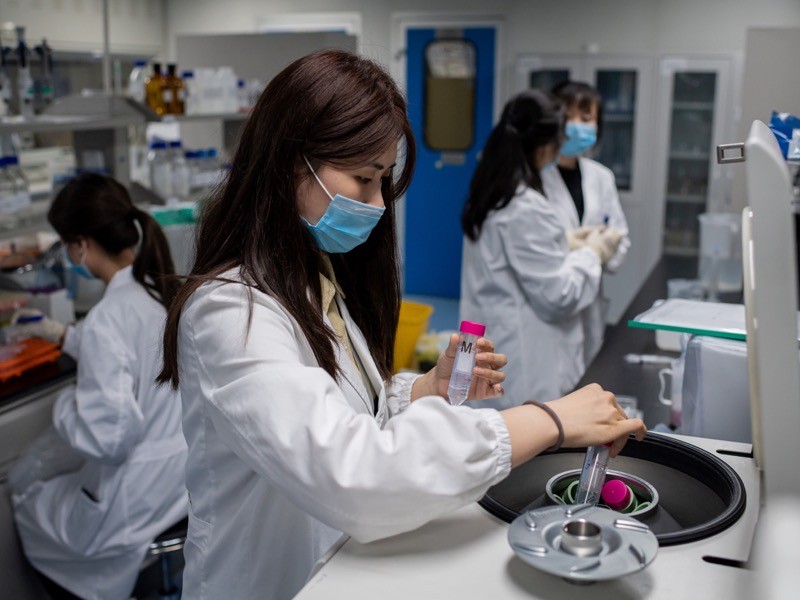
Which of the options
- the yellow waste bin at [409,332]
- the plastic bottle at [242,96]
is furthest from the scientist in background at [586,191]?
the plastic bottle at [242,96]

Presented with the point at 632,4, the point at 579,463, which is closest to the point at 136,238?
the point at 579,463

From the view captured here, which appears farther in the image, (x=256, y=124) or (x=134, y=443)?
(x=134, y=443)

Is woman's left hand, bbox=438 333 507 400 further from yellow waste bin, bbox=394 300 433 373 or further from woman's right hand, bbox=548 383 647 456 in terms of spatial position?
yellow waste bin, bbox=394 300 433 373

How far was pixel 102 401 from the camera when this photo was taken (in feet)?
7.34

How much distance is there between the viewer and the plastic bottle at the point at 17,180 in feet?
9.19

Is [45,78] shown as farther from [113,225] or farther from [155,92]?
[113,225]

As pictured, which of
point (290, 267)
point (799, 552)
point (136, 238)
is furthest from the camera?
point (136, 238)

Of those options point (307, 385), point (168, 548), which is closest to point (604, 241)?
point (168, 548)

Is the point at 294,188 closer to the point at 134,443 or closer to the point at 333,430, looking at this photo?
the point at 333,430

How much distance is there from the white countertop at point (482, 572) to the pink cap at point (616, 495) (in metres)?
0.16

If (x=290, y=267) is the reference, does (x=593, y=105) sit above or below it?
above

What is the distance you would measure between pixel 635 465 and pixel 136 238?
1.76m

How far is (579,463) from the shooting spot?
48.8 inches

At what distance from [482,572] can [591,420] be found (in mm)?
237
